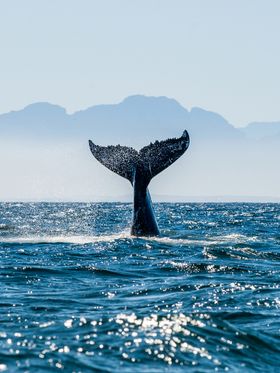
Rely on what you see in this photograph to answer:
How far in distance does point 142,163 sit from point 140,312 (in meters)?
10.1

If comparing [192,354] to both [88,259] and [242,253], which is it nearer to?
[88,259]

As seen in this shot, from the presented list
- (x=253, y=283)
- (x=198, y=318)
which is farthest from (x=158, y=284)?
(x=198, y=318)

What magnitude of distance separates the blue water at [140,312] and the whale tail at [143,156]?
3163 millimetres

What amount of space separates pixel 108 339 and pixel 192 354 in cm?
97

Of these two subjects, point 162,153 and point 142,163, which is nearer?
point 162,153

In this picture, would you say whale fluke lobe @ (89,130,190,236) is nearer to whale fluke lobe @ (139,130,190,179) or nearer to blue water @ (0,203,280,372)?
whale fluke lobe @ (139,130,190,179)

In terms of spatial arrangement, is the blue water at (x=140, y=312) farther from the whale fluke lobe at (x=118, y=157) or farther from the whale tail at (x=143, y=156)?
the whale fluke lobe at (x=118, y=157)

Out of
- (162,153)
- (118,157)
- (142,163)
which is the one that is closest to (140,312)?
(162,153)

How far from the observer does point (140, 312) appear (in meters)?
8.96

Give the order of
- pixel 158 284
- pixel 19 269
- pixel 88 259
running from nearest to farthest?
pixel 158 284, pixel 19 269, pixel 88 259

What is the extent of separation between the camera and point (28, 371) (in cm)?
645

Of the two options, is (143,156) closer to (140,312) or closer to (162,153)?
(162,153)

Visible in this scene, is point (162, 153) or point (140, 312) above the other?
point (162, 153)

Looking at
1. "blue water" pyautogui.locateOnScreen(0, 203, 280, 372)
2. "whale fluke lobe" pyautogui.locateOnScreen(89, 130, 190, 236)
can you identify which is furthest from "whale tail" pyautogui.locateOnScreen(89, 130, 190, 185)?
"blue water" pyautogui.locateOnScreen(0, 203, 280, 372)
